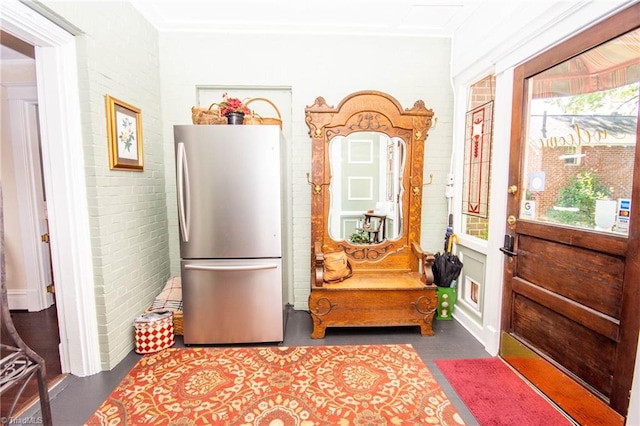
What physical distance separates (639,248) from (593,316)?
43cm

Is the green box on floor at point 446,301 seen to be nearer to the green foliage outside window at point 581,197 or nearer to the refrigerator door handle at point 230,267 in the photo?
the green foliage outside window at point 581,197

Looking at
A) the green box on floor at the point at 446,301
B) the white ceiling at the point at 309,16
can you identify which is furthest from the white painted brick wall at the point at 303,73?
the green box on floor at the point at 446,301

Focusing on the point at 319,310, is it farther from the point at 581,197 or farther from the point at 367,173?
the point at 581,197

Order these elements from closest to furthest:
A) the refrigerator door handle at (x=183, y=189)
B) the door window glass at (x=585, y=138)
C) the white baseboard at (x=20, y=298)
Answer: the door window glass at (x=585, y=138), the refrigerator door handle at (x=183, y=189), the white baseboard at (x=20, y=298)

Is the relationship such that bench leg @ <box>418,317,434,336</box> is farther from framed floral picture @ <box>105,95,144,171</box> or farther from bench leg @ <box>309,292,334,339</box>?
framed floral picture @ <box>105,95,144,171</box>

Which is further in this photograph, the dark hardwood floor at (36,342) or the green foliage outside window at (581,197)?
the dark hardwood floor at (36,342)

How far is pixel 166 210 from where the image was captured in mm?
2979

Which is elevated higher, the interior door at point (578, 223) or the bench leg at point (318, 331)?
the interior door at point (578, 223)

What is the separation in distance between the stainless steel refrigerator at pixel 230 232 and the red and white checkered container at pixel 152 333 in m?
0.15

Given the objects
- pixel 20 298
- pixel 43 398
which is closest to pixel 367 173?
pixel 43 398

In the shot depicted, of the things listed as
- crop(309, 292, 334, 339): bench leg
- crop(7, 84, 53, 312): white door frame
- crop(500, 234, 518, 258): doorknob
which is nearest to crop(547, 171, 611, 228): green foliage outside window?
crop(500, 234, 518, 258): doorknob

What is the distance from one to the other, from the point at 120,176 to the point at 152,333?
1.22 metres

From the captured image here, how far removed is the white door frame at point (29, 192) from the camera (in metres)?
2.88

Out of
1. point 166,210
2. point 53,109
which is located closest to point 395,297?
point 166,210
